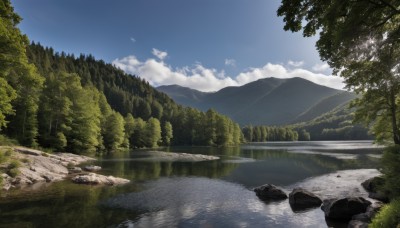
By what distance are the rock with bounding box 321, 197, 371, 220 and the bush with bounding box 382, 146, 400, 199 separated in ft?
8.90

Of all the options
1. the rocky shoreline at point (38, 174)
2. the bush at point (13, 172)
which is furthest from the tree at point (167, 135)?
the bush at point (13, 172)

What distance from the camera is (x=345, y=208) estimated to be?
82.8ft

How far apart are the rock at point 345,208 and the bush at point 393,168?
107 inches

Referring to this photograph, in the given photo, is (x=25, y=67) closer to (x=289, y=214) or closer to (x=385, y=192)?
(x=289, y=214)

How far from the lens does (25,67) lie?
29.0 metres

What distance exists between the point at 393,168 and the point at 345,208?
5.14 metres

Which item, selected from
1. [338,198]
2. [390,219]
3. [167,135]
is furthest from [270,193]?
[167,135]

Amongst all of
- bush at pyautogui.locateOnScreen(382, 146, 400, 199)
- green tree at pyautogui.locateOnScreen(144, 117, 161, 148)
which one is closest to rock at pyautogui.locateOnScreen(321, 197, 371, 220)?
bush at pyautogui.locateOnScreen(382, 146, 400, 199)

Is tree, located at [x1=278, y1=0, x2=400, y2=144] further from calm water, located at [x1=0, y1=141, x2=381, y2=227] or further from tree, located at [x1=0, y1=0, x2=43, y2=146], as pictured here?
tree, located at [x1=0, y1=0, x2=43, y2=146]

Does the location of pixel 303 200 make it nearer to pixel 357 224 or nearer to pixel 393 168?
pixel 357 224

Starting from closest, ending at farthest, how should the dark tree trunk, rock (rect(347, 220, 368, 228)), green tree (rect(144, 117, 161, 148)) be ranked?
rock (rect(347, 220, 368, 228)), the dark tree trunk, green tree (rect(144, 117, 161, 148))

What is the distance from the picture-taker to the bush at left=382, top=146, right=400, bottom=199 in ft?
76.5

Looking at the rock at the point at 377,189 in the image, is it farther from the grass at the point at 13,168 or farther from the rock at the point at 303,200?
the grass at the point at 13,168

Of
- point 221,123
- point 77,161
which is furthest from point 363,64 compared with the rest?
point 221,123
